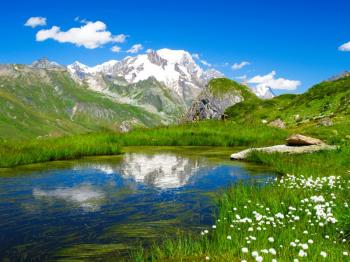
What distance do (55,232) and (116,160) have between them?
19.2 metres

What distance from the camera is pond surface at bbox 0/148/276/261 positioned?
13.1m

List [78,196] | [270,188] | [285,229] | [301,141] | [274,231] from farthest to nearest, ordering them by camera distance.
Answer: [301,141]
[78,196]
[270,188]
[274,231]
[285,229]

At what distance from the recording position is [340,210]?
1381 centimetres

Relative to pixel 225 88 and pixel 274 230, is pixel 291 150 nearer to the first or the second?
pixel 274 230

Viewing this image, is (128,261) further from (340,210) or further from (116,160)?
(116,160)

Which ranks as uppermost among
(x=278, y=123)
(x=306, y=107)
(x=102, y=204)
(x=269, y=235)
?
(x=306, y=107)

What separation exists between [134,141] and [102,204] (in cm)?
2908

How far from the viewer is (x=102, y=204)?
18.4m

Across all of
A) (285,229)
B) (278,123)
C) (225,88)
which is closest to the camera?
(285,229)

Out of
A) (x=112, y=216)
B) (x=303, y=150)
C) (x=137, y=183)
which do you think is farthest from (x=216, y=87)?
(x=112, y=216)

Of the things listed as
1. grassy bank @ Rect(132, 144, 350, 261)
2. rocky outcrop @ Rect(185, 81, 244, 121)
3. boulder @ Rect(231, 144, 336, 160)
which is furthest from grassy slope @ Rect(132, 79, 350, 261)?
rocky outcrop @ Rect(185, 81, 244, 121)

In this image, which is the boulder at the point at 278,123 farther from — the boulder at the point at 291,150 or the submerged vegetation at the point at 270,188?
the boulder at the point at 291,150

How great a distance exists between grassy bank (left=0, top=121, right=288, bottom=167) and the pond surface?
2.19 metres

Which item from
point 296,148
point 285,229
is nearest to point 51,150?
point 296,148
